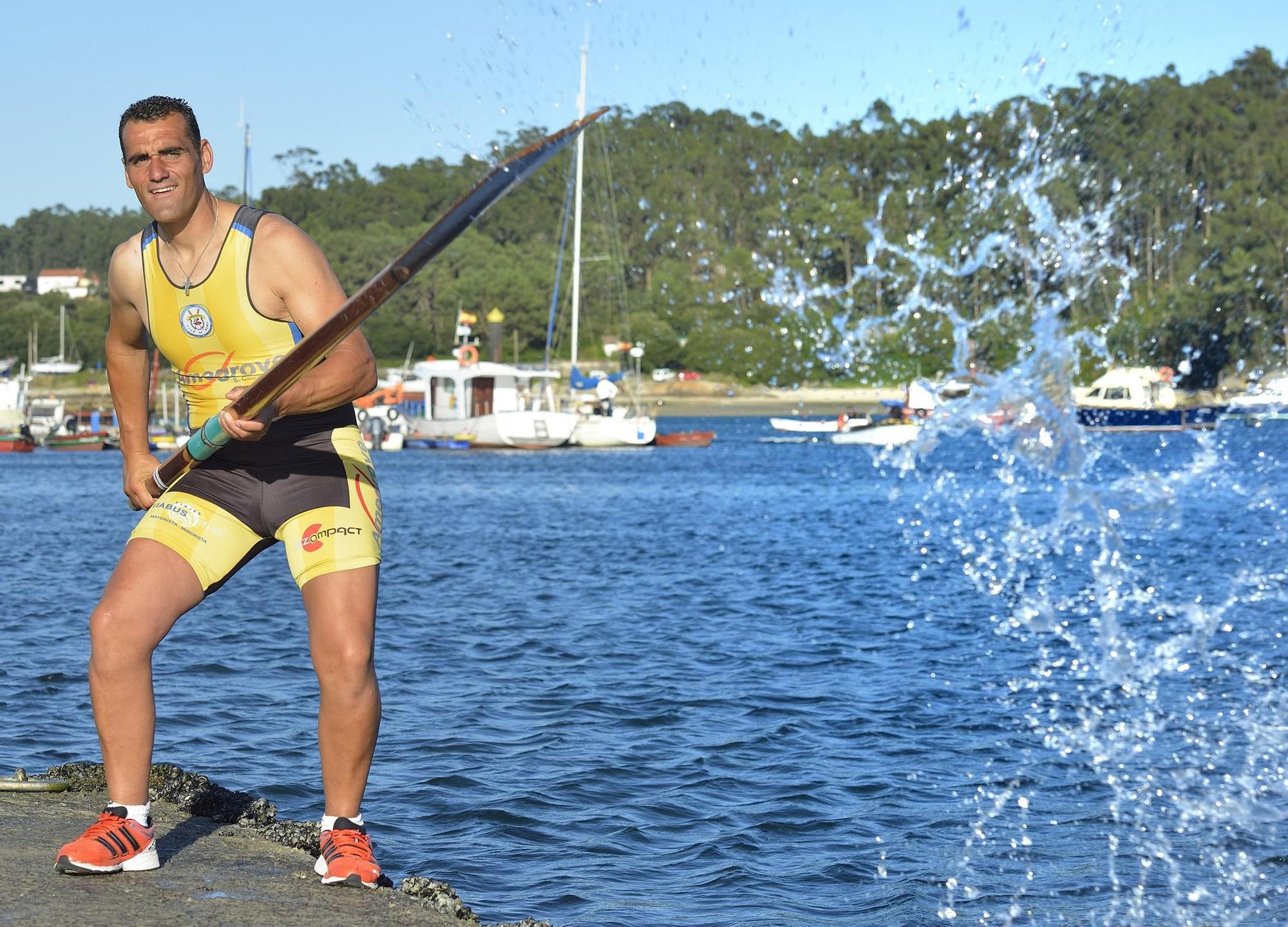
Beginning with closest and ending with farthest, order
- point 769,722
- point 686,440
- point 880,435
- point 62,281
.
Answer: point 769,722 < point 880,435 < point 686,440 < point 62,281

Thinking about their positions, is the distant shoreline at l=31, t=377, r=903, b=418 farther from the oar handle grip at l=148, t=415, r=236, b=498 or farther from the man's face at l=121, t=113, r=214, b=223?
the man's face at l=121, t=113, r=214, b=223

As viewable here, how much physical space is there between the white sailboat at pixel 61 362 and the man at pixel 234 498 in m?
108

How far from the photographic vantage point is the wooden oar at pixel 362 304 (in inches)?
169

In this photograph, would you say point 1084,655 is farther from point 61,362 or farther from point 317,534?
point 61,362

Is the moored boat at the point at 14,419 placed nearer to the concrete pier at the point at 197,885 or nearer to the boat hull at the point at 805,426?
the boat hull at the point at 805,426

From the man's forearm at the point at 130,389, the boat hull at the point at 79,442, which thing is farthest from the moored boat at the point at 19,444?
the man's forearm at the point at 130,389

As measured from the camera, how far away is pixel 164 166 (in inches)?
178

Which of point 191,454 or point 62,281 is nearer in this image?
point 191,454

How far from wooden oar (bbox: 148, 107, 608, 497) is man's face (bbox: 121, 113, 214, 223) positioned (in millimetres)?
609

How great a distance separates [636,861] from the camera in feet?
23.2

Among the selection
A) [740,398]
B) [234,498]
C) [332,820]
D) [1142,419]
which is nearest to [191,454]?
[234,498]

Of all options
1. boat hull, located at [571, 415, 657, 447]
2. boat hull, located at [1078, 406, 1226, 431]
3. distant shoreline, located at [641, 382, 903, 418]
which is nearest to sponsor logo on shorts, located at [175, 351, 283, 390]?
boat hull, located at [571, 415, 657, 447]

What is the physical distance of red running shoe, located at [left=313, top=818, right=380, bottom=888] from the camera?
450 cm

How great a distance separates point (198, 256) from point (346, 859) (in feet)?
6.11
